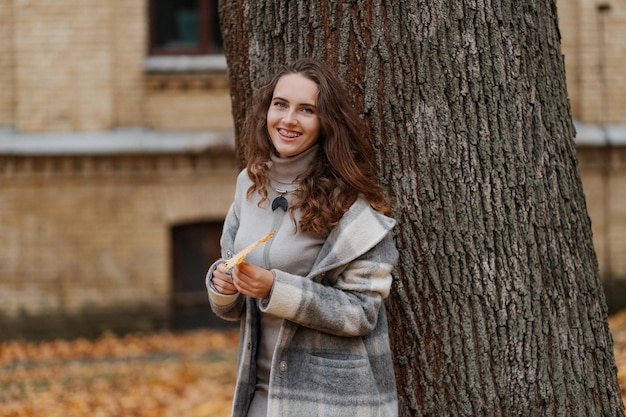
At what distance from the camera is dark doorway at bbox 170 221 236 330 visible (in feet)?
36.7

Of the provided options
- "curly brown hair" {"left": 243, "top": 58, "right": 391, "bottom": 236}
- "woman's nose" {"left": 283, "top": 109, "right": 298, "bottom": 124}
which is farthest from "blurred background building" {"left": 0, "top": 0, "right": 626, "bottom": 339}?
"woman's nose" {"left": 283, "top": 109, "right": 298, "bottom": 124}

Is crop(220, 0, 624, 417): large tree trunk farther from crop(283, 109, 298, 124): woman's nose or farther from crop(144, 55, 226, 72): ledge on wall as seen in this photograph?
crop(144, 55, 226, 72): ledge on wall

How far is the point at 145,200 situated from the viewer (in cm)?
1084

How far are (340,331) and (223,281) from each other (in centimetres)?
41

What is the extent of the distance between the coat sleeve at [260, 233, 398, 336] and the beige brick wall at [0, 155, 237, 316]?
8016 mm

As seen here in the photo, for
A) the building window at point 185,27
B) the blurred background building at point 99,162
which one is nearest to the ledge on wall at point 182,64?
the blurred background building at point 99,162

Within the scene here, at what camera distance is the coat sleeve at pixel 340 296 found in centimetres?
282

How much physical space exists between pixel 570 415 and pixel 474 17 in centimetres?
154

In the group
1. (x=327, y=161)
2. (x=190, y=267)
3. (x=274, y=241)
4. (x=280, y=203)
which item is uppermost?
(x=327, y=161)

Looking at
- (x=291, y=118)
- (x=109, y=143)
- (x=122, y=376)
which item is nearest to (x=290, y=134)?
(x=291, y=118)

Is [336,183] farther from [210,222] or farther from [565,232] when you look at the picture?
[210,222]

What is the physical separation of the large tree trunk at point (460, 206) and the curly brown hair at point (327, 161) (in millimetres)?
281

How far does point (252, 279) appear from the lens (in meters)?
2.79

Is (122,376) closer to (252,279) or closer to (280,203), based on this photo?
(280,203)
